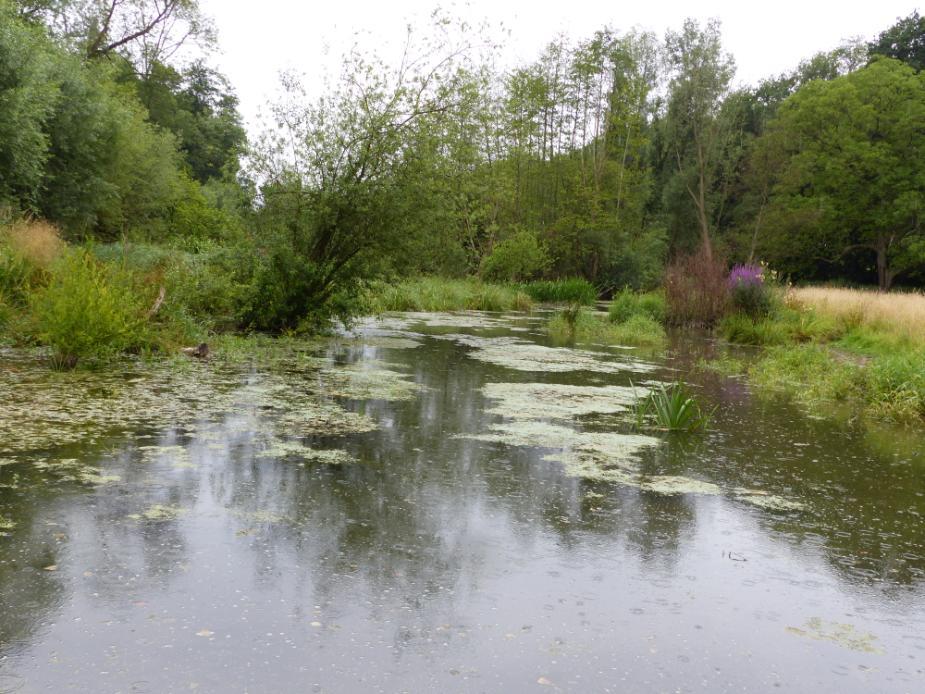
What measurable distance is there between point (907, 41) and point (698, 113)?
1274 centimetres

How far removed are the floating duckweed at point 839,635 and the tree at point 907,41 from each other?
4433 cm

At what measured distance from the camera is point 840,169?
36031mm

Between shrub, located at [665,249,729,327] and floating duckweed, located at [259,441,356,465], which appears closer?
floating duckweed, located at [259,441,356,465]

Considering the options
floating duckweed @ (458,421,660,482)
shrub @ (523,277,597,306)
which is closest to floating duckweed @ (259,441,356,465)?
floating duckweed @ (458,421,660,482)

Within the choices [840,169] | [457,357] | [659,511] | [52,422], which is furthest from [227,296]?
[840,169]

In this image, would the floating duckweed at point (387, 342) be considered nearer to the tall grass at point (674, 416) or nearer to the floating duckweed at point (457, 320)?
the floating duckweed at point (457, 320)

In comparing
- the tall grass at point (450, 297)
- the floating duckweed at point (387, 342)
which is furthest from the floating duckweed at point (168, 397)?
the tall grass at point (450, 297)

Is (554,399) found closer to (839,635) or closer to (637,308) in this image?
(839,635)

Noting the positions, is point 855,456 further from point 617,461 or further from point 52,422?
point 52,422

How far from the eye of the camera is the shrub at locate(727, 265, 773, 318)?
15602 millimetres

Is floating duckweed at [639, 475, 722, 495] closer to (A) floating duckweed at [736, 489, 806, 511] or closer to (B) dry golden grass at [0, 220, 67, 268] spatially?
(A) floating duckweed at [736, 489, 806, 511]

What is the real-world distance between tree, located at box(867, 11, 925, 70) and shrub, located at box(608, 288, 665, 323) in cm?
2985

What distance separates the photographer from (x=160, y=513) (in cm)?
351

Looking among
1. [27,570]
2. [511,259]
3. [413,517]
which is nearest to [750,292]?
[511,259]
